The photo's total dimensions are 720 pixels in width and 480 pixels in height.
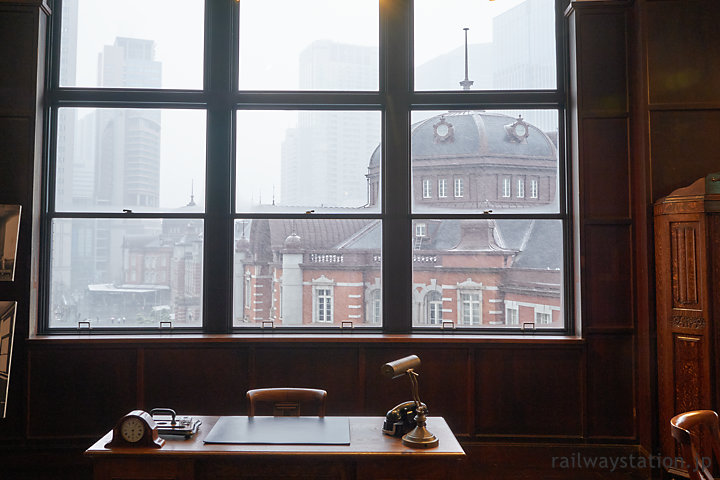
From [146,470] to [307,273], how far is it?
6.50 feet

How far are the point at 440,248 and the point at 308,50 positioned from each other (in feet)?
6.07

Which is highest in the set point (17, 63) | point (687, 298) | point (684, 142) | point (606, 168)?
point (17, 63)

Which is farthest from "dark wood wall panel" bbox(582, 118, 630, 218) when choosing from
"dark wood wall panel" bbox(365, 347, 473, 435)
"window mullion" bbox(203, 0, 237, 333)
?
"window mullion" bbox(203, 0, 237, 333)

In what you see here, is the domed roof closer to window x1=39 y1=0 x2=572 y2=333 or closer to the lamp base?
window x1=39 y1=0 x2=572 y2=333

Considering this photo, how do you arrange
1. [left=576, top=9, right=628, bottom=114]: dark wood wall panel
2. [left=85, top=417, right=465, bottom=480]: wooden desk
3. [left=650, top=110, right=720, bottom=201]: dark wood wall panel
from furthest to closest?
1. [left=576, top=9, right=628, bottom=114]: dark wood wall panel
2. [left=650, top=110, right=720, bottom=201]: dark wood wall panel
3. [left=85, top=417, right=465, bottom=480]: wooden desk

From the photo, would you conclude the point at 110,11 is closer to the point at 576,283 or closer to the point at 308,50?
the point at 308,50

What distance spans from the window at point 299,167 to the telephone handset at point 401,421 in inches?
60.1

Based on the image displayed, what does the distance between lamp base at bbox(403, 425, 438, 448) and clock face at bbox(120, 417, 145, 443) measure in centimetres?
111

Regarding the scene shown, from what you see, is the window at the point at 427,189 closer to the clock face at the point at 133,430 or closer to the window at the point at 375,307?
the window at the point at 375,307

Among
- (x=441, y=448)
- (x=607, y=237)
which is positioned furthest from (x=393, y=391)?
(x=607, y=237)

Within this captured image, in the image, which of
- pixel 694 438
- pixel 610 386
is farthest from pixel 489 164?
pixel 694 438

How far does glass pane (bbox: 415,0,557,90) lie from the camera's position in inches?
157

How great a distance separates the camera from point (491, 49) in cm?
402

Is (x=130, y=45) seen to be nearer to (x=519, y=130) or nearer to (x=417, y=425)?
(x=519, y=130)
